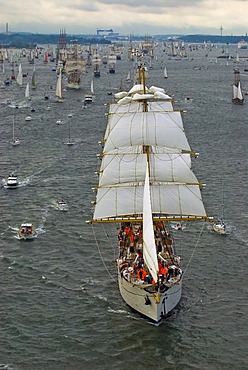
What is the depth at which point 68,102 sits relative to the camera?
17062 centimetres

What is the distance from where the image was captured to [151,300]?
135 feet

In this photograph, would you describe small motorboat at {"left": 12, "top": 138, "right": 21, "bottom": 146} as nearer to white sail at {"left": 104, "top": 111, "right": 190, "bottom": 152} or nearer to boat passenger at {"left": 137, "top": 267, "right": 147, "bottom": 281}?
white sail at {"left": 104, "top": 111, "right": 190, "bottom": 152}

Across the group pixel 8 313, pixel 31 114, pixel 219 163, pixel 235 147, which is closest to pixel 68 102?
pixel 31 114

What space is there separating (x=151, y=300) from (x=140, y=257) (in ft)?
20.1

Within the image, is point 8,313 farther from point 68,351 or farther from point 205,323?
point 205,323

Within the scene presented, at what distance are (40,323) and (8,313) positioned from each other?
3.07 m

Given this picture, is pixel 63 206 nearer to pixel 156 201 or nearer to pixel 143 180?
pixel 143 180

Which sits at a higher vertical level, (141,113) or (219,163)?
(141,113)

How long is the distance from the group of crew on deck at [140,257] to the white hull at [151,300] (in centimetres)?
64

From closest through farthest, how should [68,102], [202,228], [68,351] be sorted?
1. [68,351]
2. [202,228]
3. [68,102]

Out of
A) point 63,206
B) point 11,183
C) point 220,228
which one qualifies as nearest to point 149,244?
point 220,228

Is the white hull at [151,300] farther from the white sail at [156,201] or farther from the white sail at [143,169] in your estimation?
the white sail at [143,169]

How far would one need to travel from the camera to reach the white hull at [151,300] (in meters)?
41.3

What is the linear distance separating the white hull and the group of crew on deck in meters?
0.64
